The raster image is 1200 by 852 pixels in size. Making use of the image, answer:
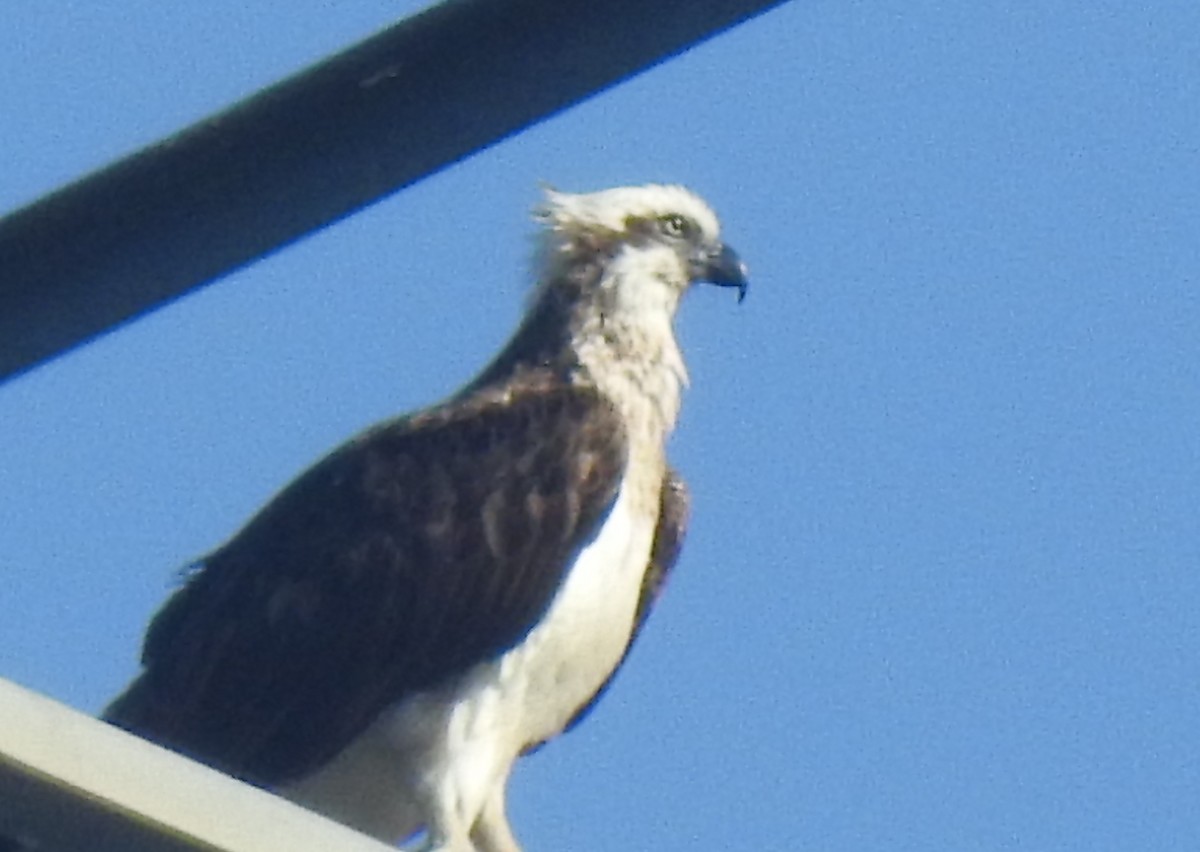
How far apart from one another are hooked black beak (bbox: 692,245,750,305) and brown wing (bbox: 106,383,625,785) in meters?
1.09

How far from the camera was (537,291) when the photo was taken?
6949 mm

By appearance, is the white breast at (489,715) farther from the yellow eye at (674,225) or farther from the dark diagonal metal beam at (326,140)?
the dark diagonal metal beam at (326,140)

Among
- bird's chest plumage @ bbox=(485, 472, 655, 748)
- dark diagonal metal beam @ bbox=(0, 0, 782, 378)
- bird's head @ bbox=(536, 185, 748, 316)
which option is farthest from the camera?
bird's head @ bbox=(536, 185, 748, 316)

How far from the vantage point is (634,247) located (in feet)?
23.1

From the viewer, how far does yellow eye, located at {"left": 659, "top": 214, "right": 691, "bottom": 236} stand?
23.3 ft

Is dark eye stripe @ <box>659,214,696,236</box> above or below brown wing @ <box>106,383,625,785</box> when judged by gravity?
above

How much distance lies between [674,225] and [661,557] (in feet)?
4.48

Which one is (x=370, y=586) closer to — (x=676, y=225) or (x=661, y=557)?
(x=661, y=557)

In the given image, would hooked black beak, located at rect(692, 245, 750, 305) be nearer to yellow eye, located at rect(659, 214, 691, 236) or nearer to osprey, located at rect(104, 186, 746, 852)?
yellow eye, located at rect(659, 214, 691, 236)

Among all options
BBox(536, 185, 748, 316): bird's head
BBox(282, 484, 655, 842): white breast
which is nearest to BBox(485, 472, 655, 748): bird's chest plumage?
BBox(282, 484, 655, 842): white breast

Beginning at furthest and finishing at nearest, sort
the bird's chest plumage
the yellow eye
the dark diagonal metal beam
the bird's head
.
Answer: the yellow eye
the bird's head
the bird's chest plumage
the dark diagonal metal beam

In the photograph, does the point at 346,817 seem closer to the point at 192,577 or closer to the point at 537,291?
the point at 192,577

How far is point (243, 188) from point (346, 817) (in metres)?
3.15

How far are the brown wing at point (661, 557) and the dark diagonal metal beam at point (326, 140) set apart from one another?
3334 mm
